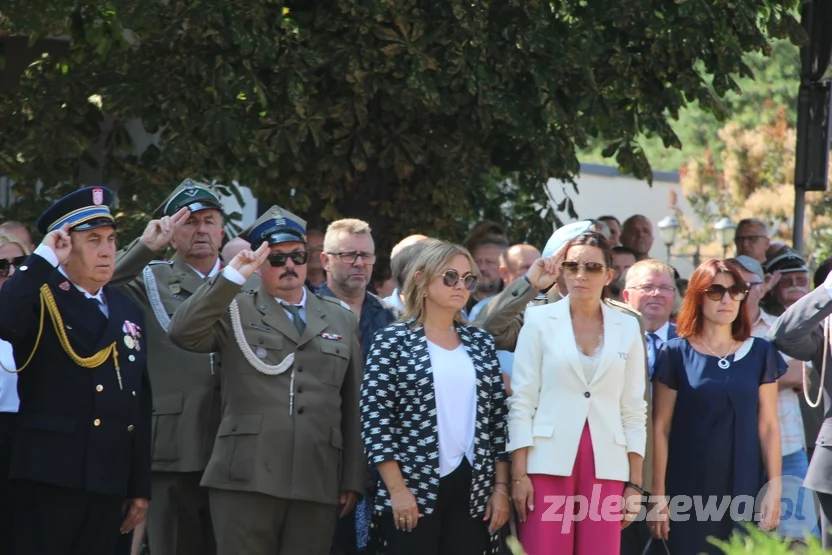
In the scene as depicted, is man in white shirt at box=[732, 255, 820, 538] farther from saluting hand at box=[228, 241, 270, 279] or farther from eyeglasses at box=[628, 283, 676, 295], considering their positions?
saluting hand at box=[228, 241, 270, 279]

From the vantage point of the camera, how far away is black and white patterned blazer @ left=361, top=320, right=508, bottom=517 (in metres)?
5.71

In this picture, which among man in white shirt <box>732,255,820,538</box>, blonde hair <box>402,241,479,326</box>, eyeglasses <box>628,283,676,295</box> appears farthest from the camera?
eyeglasses <box>628,283,676,295</box>

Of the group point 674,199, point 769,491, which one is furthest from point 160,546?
point 674,199

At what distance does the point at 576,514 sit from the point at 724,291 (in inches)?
58.1

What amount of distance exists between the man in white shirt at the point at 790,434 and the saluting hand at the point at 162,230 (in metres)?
2.86

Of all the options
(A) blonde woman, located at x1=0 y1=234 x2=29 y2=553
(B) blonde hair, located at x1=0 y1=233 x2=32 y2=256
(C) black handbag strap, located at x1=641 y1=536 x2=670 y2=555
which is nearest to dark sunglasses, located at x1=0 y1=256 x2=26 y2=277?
(A) blonde woman, located at x1=0 y1=234 x2=29 y2=553

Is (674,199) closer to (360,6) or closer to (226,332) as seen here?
(360,6)

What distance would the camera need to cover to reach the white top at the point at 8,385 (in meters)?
5.94

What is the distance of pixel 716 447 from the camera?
646 cm

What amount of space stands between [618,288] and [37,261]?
14.3 ft

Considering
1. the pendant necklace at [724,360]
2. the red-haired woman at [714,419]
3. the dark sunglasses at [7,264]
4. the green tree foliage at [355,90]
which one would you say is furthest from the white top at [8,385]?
the pendant necklace at [724,360]

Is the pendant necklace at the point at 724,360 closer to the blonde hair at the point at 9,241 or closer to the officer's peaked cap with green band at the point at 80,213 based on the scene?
the officer's peaked cap with green band at the point at 80,213

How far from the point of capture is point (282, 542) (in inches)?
236

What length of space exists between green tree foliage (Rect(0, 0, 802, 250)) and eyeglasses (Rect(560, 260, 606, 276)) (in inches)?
117
